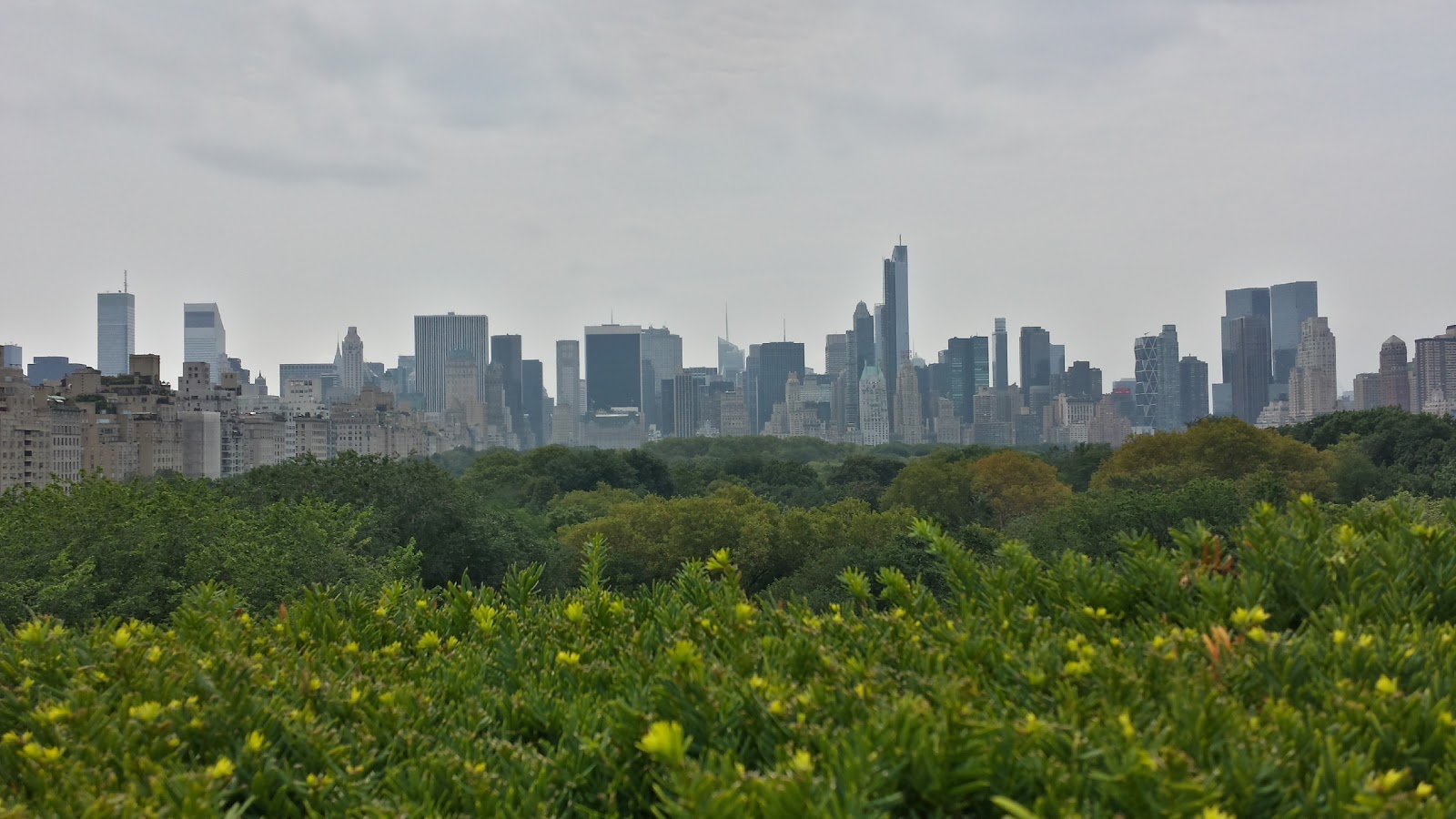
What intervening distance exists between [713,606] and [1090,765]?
1885mm

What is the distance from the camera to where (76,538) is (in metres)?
18.2

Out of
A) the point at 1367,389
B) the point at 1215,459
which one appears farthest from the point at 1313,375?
the point at 1215,459

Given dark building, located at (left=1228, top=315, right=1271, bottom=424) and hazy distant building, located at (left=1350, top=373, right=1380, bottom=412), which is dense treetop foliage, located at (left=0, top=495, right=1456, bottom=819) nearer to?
hazy distant building, located at (left=1350, top=373, right=1380, bottom=412)

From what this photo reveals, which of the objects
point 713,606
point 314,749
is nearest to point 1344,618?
point 713,606

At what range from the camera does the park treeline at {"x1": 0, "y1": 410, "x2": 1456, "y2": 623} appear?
57.9 feet

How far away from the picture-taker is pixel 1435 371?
149125 millimetres

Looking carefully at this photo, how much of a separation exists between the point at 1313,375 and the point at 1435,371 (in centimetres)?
2147

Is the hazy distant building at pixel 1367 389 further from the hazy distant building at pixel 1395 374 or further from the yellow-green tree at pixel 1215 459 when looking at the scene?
the yellow-green tree at pixel 1215 459

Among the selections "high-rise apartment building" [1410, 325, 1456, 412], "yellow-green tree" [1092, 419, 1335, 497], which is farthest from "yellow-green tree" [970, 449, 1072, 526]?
"high-rise apartment building" [1410, 325, 1456, 412]

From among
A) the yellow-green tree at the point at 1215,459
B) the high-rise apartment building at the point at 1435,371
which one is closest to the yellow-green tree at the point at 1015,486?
the yellow-green tree at the point at 1215,459

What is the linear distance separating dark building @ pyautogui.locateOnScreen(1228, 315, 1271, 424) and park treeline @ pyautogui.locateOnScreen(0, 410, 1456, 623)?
458ft

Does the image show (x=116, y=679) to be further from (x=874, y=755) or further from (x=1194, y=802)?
(x=1194, y=802)

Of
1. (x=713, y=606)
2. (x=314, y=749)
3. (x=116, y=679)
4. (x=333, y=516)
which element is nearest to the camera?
(x=314, y=749)

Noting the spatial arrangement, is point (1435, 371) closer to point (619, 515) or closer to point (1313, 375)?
point (1313, 375)
